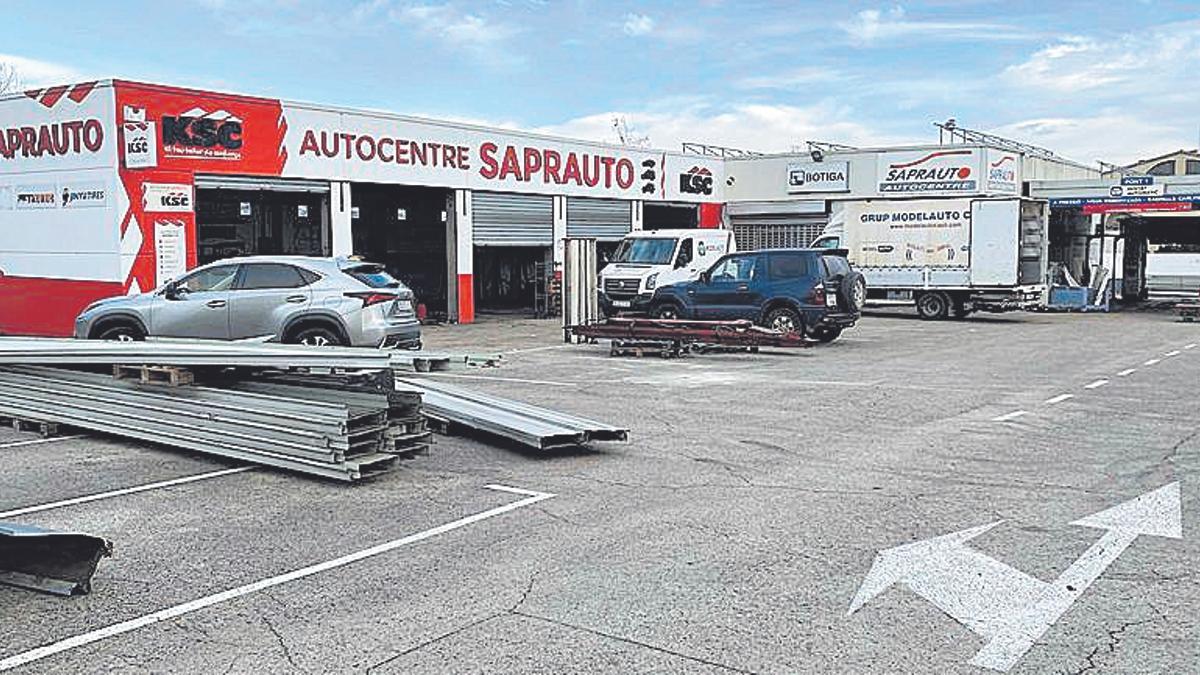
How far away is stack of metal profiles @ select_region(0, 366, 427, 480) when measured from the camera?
8398 millimetres

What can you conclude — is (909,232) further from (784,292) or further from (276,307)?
(276,307)

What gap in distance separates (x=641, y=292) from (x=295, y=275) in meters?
11.8

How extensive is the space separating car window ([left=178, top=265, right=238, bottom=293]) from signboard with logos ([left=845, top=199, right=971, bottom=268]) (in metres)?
18.8

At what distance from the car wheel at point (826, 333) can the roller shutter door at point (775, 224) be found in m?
14.7

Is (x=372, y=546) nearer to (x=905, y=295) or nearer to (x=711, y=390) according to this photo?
(x=711, y=390)

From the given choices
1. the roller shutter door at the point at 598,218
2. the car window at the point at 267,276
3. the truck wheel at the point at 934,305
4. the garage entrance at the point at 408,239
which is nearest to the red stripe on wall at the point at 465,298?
the garage entrance at the point at 408,239

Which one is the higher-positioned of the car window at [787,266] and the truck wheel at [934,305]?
the car window at [787,266]

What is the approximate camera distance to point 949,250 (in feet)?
94.5

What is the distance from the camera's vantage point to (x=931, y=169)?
112 feet

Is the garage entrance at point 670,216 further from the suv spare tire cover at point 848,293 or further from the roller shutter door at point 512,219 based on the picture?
the suv spare tire cover at point 848,293

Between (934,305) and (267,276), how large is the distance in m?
19.2

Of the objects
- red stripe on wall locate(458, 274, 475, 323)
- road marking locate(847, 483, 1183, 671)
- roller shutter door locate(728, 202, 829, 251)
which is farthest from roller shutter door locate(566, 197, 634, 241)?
road marking locate(847, 483, 1183, 671)

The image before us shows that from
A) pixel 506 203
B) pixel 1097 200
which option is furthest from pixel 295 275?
pixel 1097 200

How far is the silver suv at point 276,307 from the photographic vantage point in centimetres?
1484
